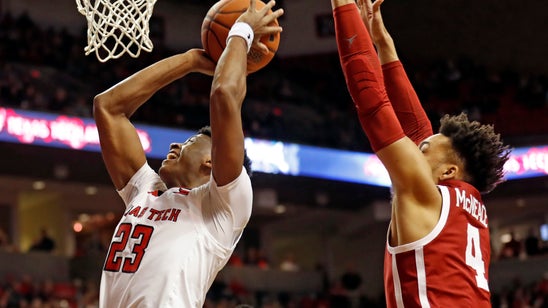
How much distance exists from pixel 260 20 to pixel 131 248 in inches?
39.9

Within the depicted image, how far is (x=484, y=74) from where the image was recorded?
2136cm

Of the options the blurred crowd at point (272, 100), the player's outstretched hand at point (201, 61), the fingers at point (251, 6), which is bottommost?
the player's outstretched hand at point (201, 61)

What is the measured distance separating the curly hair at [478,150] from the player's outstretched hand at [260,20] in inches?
30.4

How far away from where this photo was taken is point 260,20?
3484mm

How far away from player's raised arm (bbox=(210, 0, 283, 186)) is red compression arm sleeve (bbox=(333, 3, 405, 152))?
0.37 m

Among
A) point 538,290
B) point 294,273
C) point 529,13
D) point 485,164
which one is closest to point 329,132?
point 294,273

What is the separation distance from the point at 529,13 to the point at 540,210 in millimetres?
4825

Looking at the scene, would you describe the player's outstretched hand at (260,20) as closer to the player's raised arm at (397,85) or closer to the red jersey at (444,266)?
the player's raised arm at (397,85)

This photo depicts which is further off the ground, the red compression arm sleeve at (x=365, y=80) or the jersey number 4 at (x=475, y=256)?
the red compression arm sleeve at (x=365, y=80)

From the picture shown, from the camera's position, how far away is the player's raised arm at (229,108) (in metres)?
3.29

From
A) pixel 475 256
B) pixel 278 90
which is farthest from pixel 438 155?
pixel 278 90

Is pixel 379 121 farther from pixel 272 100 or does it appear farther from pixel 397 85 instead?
pixel 272 100

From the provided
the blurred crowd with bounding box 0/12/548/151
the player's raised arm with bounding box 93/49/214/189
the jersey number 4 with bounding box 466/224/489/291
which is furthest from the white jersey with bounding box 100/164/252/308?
the blurred crowd with bounding box 0/12/548/151

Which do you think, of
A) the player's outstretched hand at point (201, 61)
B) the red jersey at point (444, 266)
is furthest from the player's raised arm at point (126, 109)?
the red jersey at point (444, 266)
